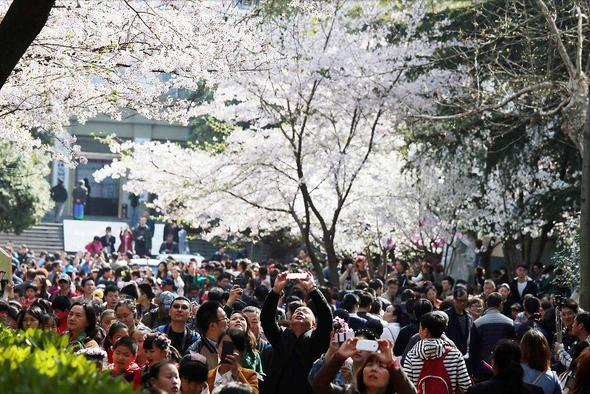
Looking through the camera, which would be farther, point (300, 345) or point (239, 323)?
point (239, 323)

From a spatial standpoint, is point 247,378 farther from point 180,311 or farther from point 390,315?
point 390,315

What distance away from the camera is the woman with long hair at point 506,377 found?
902 cm

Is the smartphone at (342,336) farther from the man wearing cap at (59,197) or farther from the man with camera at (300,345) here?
the man wearing cap at (59,197)

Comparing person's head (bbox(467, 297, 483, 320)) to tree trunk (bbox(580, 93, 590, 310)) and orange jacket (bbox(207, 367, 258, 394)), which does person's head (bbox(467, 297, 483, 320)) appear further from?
orange jacket (bbox(207, 367, 258, 394))

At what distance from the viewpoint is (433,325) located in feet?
34.0

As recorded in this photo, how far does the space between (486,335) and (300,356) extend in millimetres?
4522

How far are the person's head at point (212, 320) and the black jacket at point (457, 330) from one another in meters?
4.32

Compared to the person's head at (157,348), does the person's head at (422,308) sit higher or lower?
higher

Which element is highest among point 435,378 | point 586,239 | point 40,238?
point 40,238

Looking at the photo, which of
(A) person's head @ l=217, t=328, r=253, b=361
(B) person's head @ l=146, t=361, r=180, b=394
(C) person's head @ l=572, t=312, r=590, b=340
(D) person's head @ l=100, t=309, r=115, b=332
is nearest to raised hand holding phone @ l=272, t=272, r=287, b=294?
(A) person's head @ l=217, t=328, r=253, b=361

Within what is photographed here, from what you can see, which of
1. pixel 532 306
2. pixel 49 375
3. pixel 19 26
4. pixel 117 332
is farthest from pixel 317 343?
pixel 532 306

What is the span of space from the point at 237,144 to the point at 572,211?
24.5 feet

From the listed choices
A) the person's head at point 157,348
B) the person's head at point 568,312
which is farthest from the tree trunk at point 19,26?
the person's head at point 568,312

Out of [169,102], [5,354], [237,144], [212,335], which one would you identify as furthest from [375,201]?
[5,354]
